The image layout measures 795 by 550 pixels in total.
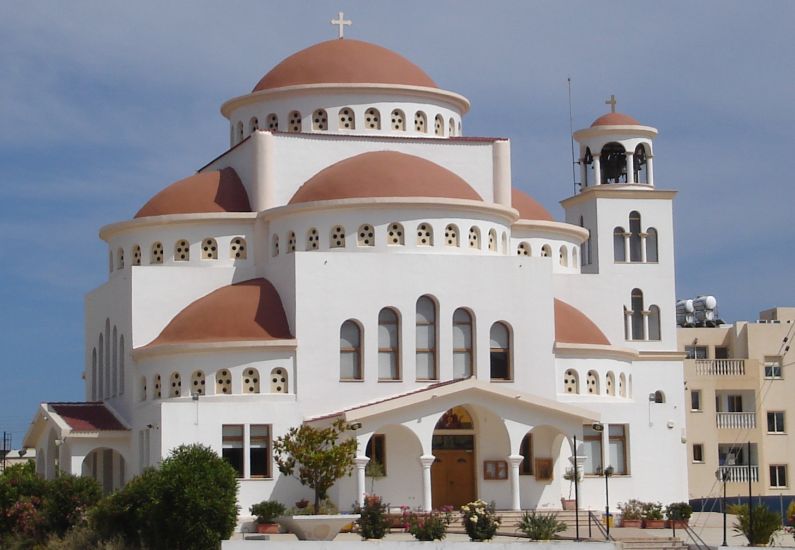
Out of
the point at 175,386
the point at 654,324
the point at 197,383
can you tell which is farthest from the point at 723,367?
the point at 175,386

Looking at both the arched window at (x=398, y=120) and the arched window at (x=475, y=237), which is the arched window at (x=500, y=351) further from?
the arched window at (x=398, y=120)

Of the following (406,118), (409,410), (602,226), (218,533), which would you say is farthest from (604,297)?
(218,533)

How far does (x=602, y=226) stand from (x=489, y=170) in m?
6.49

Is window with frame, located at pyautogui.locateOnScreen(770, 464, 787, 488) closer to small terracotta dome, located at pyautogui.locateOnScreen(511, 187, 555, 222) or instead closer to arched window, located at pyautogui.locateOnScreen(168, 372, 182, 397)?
small terracotta dome, located at pyautogui.locateOnScreen(511, 187, 555, 222)

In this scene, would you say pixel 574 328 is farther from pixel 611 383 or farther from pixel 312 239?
pixel 312 239

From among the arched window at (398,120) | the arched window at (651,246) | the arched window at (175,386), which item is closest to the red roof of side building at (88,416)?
the arched window at (175,386)

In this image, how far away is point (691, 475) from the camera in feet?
209

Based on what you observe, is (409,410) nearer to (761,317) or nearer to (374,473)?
(374,473)

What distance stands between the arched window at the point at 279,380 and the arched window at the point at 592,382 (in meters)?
9.16

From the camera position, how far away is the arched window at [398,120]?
55406mm

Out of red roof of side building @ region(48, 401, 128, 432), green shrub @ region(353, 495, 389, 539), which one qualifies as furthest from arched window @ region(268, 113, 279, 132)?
green shrub @ region(353, 495, 389, 539)

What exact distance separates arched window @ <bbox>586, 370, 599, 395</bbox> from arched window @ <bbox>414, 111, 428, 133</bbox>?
985 cm

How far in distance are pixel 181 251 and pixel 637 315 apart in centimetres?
1570

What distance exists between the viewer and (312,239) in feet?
165
